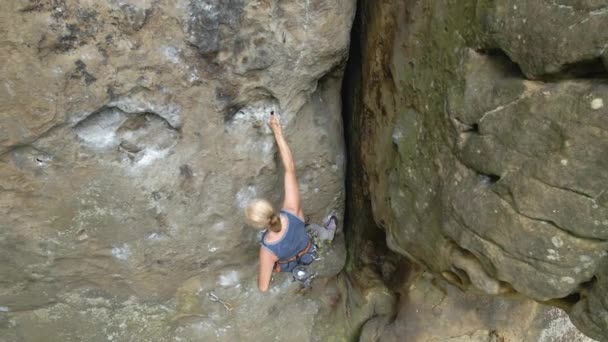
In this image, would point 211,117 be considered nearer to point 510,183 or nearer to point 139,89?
point 139,89

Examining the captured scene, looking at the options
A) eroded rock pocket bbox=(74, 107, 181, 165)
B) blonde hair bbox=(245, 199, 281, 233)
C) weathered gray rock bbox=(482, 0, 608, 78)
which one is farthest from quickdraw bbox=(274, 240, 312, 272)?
weathered gray rock bbox=(482, 0, 608, 78)

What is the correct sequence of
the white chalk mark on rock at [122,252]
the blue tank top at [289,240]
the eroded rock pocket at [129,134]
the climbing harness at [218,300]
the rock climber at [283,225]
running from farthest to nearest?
the climbing harness at [218,300], the white chalk mark on rock at [122,252], the blue tank top at [289,240], the rock climber at [283,225], the eroded rock pocket at [129,134]

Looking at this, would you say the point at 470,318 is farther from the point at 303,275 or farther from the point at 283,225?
the point at 283,225

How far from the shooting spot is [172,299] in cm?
370

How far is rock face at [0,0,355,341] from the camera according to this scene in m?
2.59

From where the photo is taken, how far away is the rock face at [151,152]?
2588 mm

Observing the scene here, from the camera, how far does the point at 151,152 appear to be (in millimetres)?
2955

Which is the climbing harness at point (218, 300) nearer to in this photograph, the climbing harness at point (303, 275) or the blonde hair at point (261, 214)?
the climbing harness at point (303, 275)

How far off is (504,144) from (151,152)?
5.96ft

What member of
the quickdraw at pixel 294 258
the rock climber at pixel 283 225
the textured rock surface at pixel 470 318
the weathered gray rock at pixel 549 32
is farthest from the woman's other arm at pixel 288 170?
the weathered gray rock at pixel 549 32

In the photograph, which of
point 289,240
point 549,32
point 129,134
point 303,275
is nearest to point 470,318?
point 303,275

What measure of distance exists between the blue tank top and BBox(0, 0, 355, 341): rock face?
0.94ft

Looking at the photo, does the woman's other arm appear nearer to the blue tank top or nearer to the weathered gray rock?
the blue tank top

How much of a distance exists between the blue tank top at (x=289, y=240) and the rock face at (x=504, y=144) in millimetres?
586
